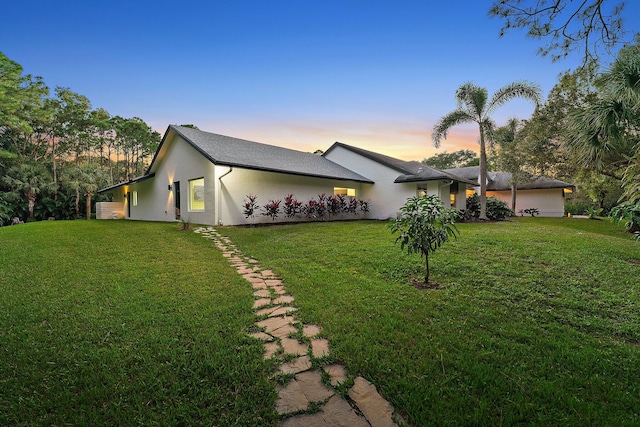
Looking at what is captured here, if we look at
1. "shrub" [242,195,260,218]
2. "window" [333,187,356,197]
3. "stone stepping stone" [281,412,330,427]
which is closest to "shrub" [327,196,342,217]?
"window" [333,187,356,197]

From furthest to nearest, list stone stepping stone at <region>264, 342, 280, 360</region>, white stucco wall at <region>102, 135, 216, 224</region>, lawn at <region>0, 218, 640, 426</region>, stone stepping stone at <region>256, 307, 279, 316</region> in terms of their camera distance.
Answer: white stucco wall at <region>102, 135, 216, 224</region>, stone stepping stone at <region>256, 307, 279, 316</region>, stone stepping stone at <region>264, 342, 280, 360</region>, lawn at <region>0, 218, 640, 426</region>

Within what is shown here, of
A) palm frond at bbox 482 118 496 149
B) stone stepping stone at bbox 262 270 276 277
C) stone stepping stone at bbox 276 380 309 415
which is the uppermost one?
palm frond at bbox 482 118 496 149

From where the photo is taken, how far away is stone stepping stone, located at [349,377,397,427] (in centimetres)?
167

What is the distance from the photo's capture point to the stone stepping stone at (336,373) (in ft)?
6.59

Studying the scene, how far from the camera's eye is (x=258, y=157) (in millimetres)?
13312

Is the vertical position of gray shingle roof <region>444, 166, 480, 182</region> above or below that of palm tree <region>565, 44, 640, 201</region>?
above

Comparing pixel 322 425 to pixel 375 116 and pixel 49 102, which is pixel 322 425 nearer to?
pixel 375 116

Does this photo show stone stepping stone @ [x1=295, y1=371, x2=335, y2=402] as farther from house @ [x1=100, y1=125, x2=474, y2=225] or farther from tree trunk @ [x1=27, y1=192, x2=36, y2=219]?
tree trunk @ [x1=27, y1=192, x2=36, y2=219]

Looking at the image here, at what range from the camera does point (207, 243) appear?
7.64 metres

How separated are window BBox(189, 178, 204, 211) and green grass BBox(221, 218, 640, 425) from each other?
9.36 metres

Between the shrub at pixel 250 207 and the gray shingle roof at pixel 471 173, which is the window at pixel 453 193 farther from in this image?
the shrub at pixel 250 207

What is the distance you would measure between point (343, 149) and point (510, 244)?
42.3ft

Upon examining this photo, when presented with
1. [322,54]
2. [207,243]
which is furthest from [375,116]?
[207,243]

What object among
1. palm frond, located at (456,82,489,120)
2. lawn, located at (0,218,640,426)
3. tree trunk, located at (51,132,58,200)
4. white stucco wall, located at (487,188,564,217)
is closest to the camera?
lawn, located at (0,218,640,426)
